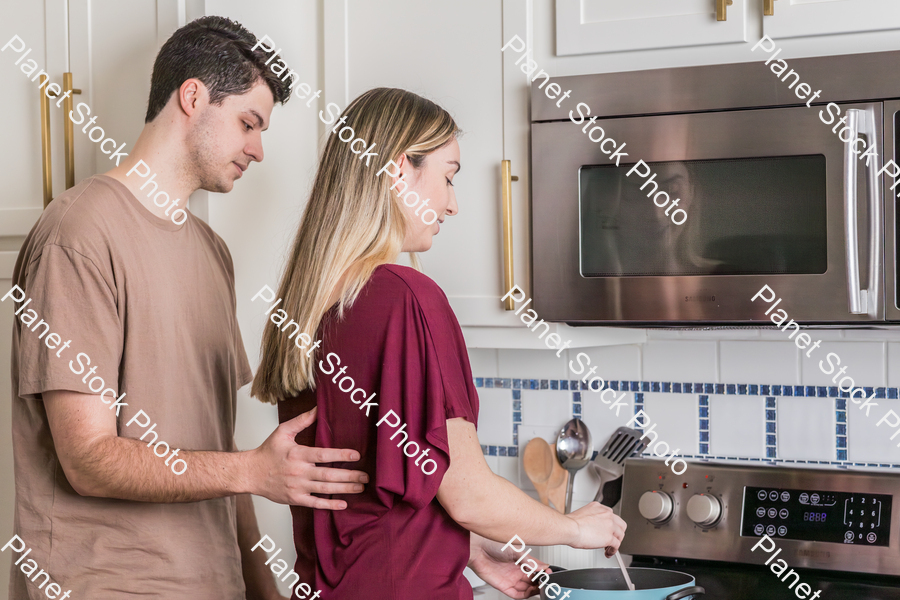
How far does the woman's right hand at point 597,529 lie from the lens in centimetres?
111

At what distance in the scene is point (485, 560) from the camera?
4.16ft

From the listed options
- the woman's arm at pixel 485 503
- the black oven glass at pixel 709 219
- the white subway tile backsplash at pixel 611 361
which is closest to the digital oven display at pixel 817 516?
the white subway tile backsplash at pixel 611 361

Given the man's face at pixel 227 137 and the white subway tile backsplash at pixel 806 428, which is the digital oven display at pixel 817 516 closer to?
the white subway tile backsplash at pixel 806 428

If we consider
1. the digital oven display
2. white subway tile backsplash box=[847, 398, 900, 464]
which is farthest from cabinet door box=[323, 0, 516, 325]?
white subway tile backsplash box=[847, 398, 900, 464]

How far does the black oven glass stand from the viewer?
125 centimetres

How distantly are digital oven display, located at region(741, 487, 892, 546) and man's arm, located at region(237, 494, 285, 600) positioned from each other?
873mm

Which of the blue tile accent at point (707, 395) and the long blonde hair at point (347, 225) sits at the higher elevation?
the long blonde hair at point (347, 225)

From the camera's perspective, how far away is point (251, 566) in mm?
1491

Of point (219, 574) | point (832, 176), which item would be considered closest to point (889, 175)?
point (832, 176)

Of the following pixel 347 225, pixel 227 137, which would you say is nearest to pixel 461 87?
pixel 227 137

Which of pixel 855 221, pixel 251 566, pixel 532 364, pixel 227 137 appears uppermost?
pixel 227 137

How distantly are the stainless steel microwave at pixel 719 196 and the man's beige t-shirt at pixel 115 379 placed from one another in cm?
60

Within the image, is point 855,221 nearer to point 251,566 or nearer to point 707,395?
point 707,395

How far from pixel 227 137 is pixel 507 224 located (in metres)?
0.49
